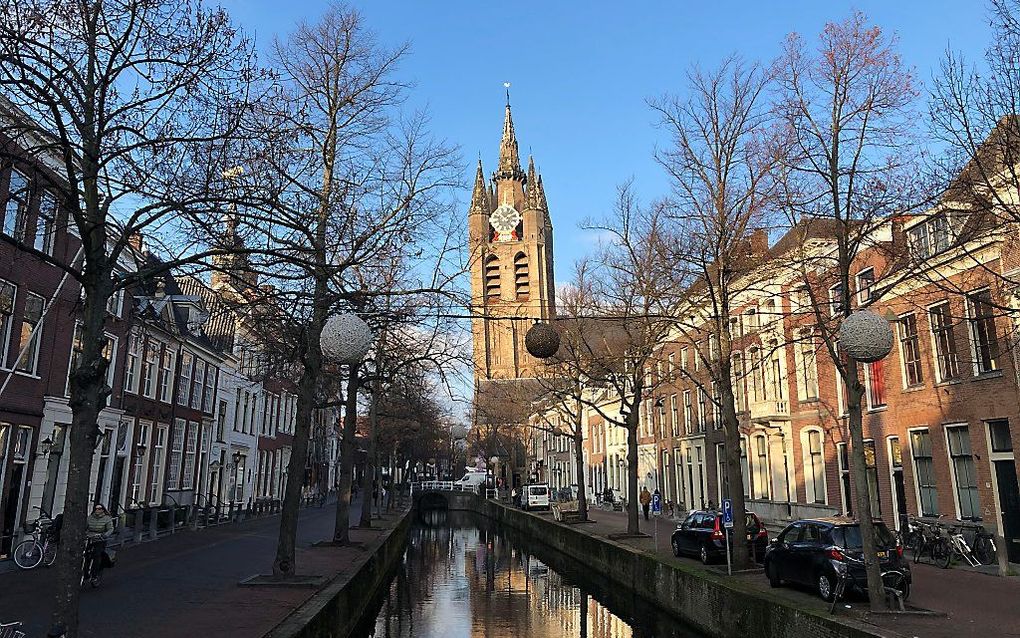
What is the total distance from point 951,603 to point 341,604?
1111cm

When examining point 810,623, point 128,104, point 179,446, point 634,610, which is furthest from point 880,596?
point 179,446

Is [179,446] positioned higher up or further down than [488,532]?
higher up

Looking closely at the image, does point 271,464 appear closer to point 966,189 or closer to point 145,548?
point 145,548

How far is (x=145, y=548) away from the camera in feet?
71.0

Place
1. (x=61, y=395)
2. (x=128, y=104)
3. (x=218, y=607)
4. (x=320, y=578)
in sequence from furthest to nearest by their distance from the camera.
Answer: (x=61, y=395) < (x=320, y=578) < (x=218, y=607) < (x=128, y=104)

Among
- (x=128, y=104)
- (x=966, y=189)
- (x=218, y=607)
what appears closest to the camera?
(x=128, y=104)

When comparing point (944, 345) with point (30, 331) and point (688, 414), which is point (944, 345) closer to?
point (688, 414)

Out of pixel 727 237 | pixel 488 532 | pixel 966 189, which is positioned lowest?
A: pixel 488 532

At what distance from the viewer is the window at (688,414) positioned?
3828 centimetres

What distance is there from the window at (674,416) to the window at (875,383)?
16869 mm

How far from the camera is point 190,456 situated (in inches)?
1358

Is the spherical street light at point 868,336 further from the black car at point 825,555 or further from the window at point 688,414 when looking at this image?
the window at point 688,414

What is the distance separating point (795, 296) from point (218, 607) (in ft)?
81.1

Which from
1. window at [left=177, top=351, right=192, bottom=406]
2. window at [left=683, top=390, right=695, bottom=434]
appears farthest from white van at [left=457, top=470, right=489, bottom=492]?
window at [left=177, top=351, right=192, bottom=406]
